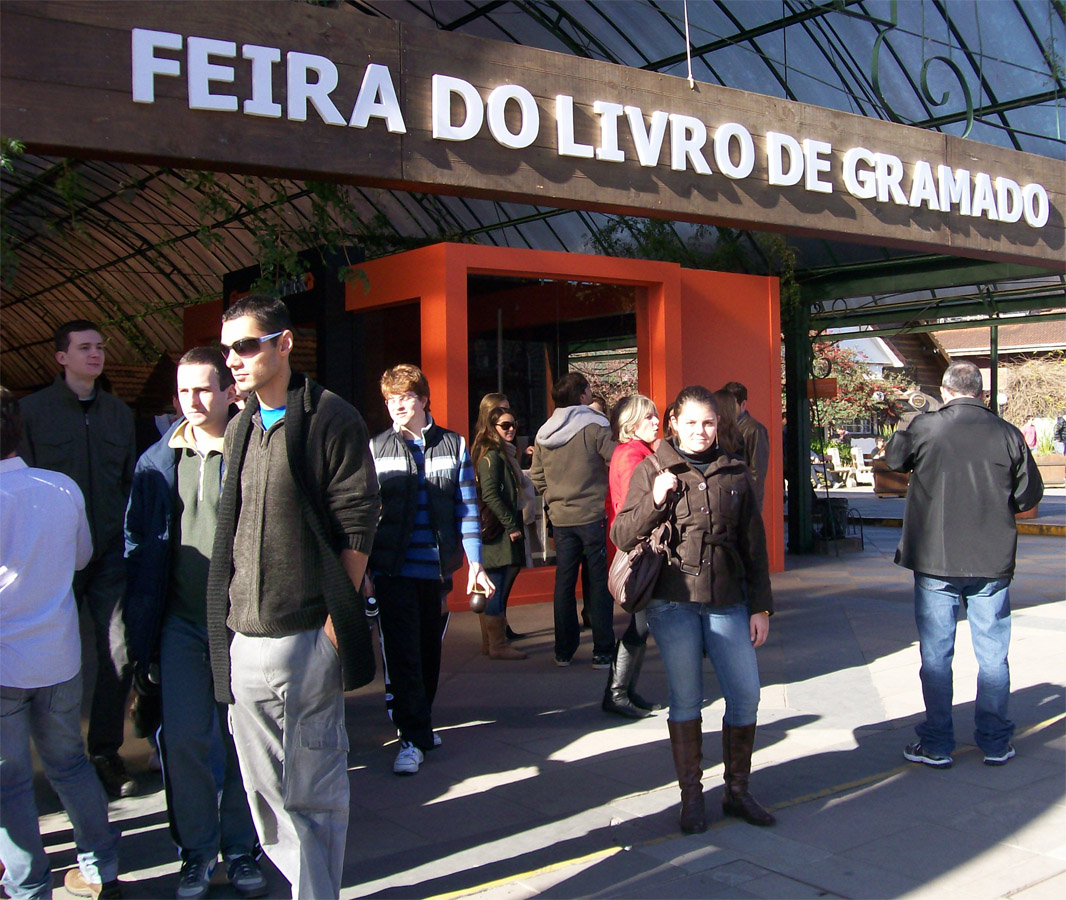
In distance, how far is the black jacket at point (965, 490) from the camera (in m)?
4.90

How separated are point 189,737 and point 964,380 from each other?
388 cm

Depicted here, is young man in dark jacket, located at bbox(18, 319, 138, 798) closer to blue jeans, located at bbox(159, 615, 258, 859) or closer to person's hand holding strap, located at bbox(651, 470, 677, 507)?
blue jeans, located at bbox(159, 615, 258, 859)

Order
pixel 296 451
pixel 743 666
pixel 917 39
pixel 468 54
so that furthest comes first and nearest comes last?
1. pixel 917 39
2. pixel 468 54
3. pixel 743 666
4. pixel 296 451

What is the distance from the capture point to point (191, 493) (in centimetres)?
367

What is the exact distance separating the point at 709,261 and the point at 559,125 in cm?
611

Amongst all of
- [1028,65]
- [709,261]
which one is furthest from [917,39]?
[709,261]

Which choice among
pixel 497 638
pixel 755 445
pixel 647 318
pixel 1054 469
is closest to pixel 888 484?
pixel 1054 469

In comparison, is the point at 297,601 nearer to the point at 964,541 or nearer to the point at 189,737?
the point at 189,737

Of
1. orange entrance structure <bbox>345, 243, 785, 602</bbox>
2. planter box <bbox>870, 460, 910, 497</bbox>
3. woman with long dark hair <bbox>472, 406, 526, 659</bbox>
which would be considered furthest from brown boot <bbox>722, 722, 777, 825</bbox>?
planter box <bbox>870, 460, 910, 497</bbox>

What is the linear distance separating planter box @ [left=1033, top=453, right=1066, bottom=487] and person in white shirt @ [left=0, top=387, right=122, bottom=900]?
27.2 metres

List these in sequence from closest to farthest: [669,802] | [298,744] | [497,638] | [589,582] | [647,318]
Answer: [298,744], [669,802], [589,582], [497,638], [647,318]

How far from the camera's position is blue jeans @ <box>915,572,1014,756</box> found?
4.87m

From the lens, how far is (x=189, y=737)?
11.6 feet

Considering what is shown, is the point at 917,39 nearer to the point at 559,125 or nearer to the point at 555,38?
the point at 555,38
